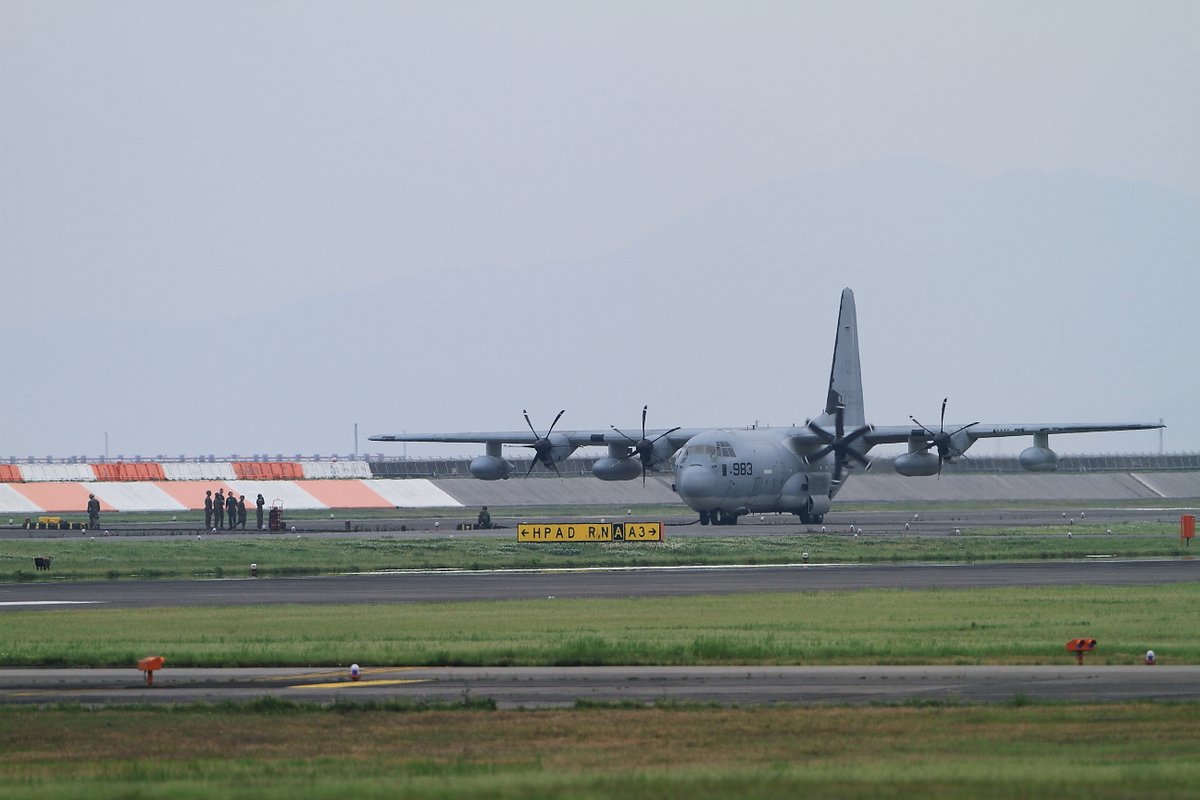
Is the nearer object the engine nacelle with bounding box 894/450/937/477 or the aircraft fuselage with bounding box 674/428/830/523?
the aircraft fuselage with bounding box 674/428/830/523

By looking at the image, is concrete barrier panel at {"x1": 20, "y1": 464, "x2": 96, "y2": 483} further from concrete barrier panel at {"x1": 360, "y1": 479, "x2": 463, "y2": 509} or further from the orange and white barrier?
concrete barrier panel at {"x1": 360, "y1": 479, "x2": 463, "y2": 509}

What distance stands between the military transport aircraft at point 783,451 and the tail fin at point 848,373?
0.05m

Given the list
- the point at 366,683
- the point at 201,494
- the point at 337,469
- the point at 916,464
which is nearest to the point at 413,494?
the point at 201,494

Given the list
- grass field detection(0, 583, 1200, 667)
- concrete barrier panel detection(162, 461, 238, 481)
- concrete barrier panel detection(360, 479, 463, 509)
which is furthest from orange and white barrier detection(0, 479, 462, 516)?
grass field detection(0, 583, 1200, 667)

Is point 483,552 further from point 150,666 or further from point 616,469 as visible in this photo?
point 150,666

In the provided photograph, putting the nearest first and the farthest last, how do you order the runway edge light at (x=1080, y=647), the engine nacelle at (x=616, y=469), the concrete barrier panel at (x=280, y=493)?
the runway edge light at (x=1080, y=647), the engine nacelle at (x=616, y=469), the concrete barrier panel at (x=280, y=493)

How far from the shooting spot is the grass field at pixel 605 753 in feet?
49.3

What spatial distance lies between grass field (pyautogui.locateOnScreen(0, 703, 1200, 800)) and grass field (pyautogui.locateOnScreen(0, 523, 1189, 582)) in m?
32.3

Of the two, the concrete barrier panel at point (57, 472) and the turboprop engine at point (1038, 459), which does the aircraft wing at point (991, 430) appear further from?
the concrete barrier panel at point (57, 472)

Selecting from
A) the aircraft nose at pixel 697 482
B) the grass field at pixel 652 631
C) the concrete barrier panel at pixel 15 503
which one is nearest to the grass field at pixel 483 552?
the aircraft nose at pixel 697 482

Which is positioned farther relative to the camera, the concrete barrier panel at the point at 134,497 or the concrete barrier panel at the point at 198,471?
the concrete barrier panel at the point at 198,471

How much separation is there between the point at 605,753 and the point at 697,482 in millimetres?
57532

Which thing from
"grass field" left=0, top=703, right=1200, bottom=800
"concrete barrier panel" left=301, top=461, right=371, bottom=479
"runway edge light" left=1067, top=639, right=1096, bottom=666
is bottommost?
"grass field" left=0, top=703, right=1200, bottom=800

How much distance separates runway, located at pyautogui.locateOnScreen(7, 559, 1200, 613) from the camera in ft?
134
